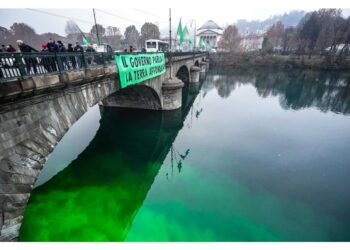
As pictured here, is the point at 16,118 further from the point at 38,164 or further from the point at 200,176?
the point at 200,176

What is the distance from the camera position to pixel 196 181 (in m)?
10.1

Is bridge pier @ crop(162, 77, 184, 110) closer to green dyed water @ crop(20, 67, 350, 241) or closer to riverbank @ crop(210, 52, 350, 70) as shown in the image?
green dyed water @ crop(20, 67, 350, 241)

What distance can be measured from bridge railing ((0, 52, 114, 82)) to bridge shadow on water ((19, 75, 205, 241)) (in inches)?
232

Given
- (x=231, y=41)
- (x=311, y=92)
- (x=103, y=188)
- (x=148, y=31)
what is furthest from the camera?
(x=148, y=31)

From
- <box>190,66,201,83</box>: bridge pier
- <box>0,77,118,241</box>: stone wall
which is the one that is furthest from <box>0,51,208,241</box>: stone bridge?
<box>190,66,201,83</box>: bridge pier

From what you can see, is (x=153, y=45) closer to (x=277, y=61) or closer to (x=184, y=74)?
(x=184, y=74)

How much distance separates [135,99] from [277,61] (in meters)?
57.1

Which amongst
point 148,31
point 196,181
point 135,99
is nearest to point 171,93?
point 135,99

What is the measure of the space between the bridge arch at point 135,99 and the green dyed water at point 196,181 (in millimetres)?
957

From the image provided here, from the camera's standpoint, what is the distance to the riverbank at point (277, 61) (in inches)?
1964

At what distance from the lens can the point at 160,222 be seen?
7715mm

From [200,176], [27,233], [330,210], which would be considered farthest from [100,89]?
[330,210]

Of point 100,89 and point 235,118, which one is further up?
point 100,89

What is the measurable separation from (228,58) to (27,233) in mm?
69121
